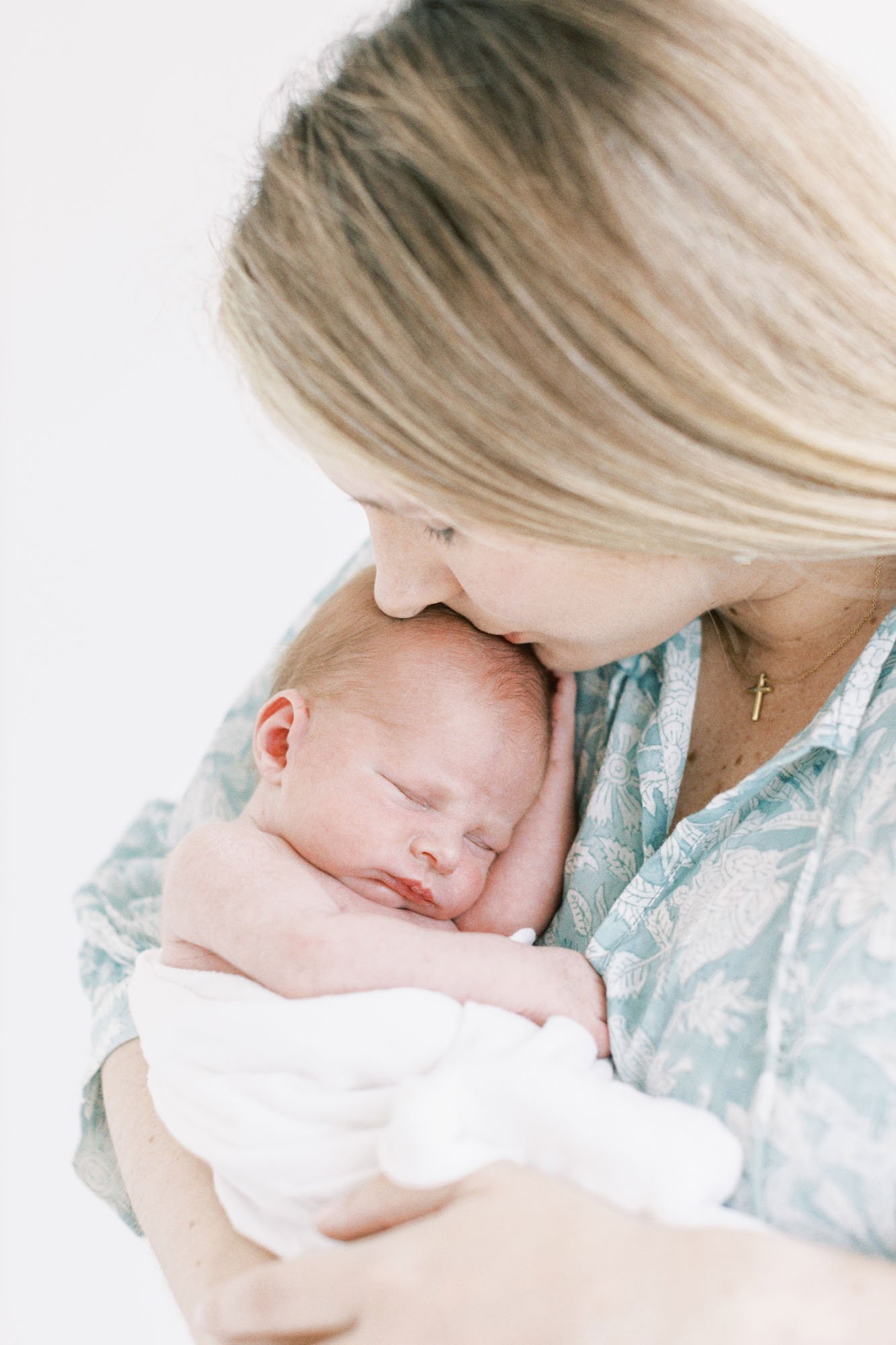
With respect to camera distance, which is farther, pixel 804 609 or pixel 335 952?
pixel 804 609

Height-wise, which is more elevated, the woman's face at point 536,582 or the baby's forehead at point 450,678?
the woman's face at point 536,582

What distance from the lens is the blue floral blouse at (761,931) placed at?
850mm

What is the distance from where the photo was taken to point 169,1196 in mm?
1147

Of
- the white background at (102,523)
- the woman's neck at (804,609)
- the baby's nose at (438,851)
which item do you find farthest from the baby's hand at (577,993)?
the white background at (102,523)

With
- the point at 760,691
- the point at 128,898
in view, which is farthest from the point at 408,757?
the point at 128,898

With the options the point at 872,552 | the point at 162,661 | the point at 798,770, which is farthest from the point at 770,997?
the point at 162,661

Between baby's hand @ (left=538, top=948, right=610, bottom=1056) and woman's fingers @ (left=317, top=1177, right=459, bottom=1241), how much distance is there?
0.68ft

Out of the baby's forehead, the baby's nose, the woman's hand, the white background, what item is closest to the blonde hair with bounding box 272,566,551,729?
the baby's forehead

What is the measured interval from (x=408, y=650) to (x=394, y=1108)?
526 millimetres

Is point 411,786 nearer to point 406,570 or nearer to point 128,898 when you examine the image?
point 406,570

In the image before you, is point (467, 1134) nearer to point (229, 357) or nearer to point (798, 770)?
point (798, 770)

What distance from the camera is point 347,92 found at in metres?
1.01

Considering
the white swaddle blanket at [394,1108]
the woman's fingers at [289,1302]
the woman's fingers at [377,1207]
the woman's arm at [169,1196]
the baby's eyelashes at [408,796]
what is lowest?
the woman's arm at [169,1196]

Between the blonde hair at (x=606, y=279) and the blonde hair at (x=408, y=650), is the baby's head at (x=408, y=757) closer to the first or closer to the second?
the blonde hair at (x=408, y=650)
